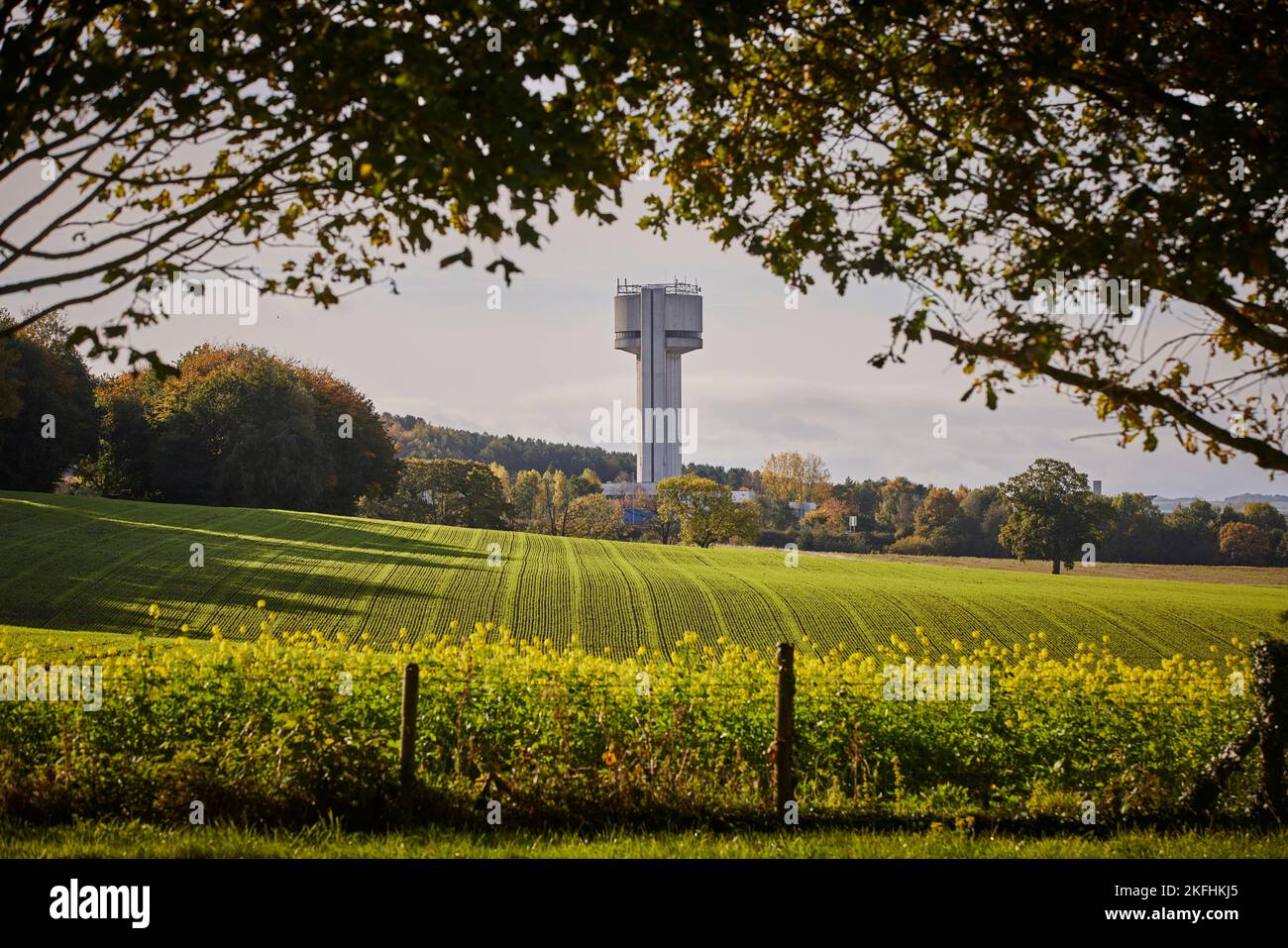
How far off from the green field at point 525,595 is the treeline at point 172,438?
9.17 m

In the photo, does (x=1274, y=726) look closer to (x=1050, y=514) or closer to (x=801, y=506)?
(x=1050, y=514)

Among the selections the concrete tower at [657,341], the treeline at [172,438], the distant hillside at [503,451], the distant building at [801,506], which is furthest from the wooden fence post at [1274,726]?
the distant hillside at [503,451]

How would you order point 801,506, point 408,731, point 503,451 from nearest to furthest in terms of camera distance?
point 408,731 < point 801,506 < point 503,451

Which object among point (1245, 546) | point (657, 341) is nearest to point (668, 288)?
point (657, 341)

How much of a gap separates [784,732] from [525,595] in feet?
70.6

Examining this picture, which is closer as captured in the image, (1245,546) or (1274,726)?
(1274,726)

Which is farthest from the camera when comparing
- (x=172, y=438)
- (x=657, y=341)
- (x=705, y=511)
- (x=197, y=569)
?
(x=657, y=341)

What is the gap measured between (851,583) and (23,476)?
39.0 m

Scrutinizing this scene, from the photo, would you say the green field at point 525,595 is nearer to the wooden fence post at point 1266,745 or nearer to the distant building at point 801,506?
the wooden fence post at point 1266,745

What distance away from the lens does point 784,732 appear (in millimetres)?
8242

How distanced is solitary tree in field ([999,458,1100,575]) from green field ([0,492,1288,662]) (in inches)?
608

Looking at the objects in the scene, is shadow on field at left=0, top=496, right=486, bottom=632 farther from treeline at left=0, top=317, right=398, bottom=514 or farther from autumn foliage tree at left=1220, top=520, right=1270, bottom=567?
autumn foliage tree at left=1220, top=520, right=1270, bottom=567
